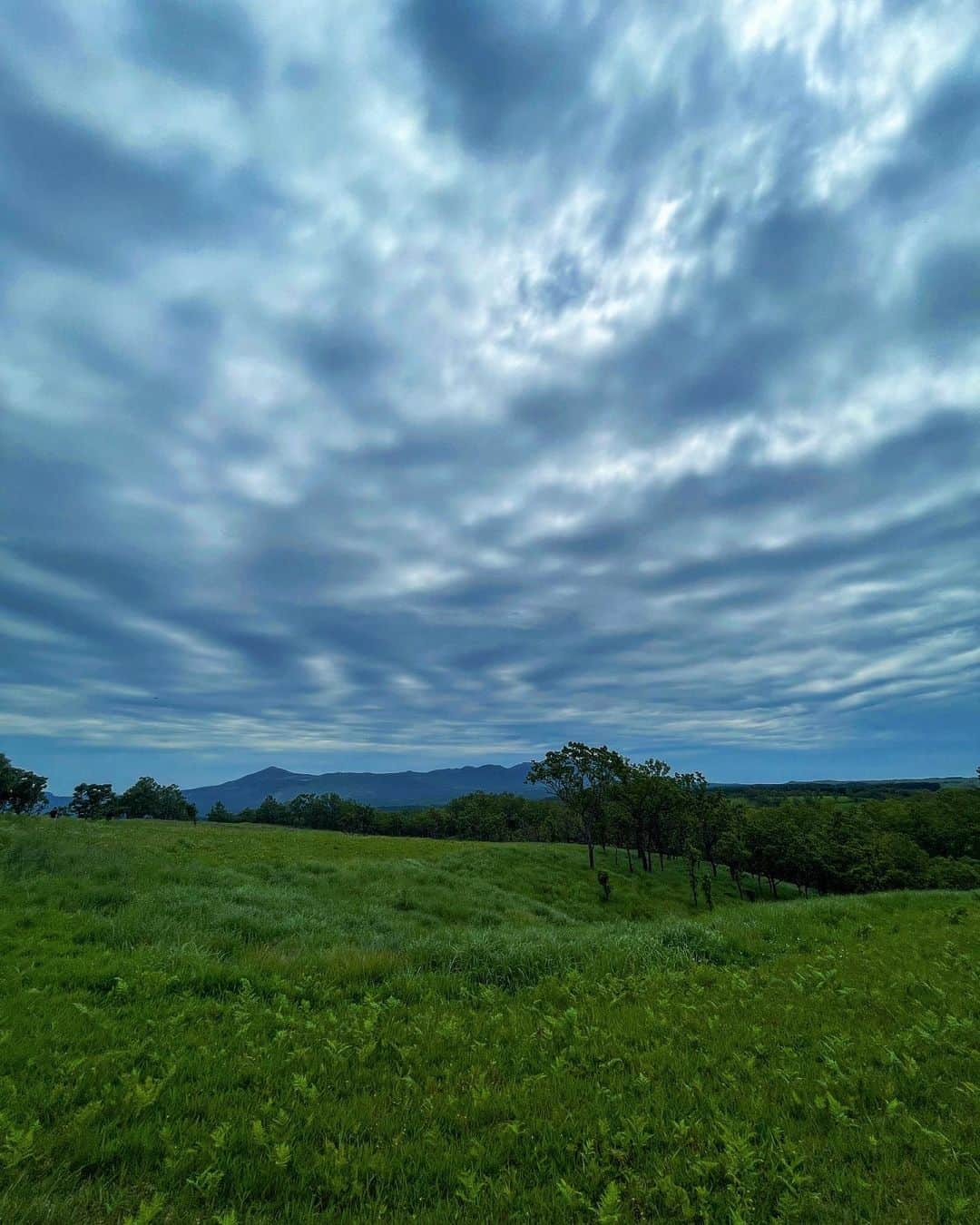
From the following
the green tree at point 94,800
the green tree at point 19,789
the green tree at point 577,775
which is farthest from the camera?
the green tree at point 94,800

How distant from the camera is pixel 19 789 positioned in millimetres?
91438

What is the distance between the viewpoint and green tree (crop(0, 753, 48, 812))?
87.6 meters

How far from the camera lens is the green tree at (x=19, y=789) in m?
87.6

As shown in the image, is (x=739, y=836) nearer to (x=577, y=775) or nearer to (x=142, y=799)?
(x=577, y=775)

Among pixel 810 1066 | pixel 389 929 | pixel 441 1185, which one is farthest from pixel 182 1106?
pixel 389 929

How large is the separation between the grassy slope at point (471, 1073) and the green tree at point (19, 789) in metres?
101

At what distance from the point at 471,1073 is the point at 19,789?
389 ft

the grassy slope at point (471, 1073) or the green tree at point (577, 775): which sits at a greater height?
the green tree at point (577, 775)

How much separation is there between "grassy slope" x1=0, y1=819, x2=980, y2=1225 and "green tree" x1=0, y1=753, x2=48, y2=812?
101 metres

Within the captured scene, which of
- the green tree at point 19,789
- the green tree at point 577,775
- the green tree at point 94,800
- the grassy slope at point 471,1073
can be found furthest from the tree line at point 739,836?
the green tree at point 94,800

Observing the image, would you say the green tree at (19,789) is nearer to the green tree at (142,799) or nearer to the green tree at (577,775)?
the green tree at (142,799)

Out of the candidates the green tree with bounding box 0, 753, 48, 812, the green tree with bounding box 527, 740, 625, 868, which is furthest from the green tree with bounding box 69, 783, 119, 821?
the green tree with bounding box 527, 740, 625, 868

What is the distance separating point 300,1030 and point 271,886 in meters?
15.9

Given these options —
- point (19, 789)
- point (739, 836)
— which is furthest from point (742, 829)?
point (19, 789)
